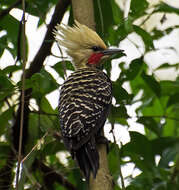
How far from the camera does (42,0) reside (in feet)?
14.7

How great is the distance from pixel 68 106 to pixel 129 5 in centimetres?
121

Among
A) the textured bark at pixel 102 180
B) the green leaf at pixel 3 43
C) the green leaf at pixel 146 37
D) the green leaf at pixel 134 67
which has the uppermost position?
the green leaf at pixel 3 43

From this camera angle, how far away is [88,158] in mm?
3277

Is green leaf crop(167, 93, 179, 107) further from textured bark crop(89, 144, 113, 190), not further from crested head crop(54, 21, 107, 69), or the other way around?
textured bark crop(89, 144, 113, 190)

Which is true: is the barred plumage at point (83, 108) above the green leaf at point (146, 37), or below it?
below

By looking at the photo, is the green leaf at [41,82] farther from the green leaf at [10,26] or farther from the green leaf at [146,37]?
the green leaf at [146,37]

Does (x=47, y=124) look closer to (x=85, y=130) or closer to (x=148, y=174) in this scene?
(x=85, y=130)

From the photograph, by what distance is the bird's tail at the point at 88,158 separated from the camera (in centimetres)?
311

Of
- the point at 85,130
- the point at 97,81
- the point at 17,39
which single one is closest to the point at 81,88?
the point at 97,81

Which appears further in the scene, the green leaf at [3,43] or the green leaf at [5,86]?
the green leaf at [3,43]

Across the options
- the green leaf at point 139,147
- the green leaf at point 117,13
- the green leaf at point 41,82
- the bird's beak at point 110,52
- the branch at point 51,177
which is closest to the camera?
the green leaf at point 139,147

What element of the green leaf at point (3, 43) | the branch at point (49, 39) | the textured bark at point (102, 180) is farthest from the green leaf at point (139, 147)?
the branch at point (49, 39)

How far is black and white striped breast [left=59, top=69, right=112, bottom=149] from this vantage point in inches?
132

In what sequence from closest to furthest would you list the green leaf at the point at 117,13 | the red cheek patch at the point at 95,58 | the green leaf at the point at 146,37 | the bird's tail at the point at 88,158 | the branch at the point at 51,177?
the bird's tail at the point at 88,158, the green leaf at the point at 146,37, the red cheek patch at the point at 95,58, the branch at the point at 51,177, the green leaf at the point at 117,13
